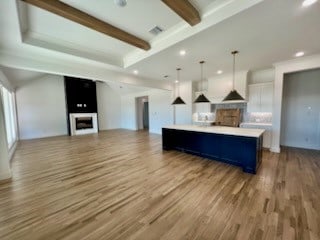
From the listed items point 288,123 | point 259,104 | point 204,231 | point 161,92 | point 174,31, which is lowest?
point 204,231

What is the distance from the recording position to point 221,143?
12.7 feet

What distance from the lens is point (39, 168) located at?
148 inches

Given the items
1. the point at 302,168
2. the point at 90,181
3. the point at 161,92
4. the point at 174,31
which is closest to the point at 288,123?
the point at 302,168

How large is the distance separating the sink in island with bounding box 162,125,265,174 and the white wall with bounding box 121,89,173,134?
3262mm

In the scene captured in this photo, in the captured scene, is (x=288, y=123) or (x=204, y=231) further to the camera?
(x=288, y=123)

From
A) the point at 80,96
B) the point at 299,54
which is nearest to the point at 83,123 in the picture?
the point at 80,96

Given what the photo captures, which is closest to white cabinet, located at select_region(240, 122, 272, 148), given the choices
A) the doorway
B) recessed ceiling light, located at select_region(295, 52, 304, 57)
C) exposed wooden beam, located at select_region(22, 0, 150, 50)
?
recessed ceiling light, located at select_region(295, 52, 304, 57)

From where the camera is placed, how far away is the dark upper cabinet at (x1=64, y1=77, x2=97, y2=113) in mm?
8742

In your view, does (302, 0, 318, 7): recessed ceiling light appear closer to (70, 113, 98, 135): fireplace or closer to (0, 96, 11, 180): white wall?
(0, 96, 11, 180): white wall

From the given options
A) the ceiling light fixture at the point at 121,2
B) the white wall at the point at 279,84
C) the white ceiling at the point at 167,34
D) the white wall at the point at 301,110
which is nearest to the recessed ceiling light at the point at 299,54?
the white ceiling at the point at 167,34

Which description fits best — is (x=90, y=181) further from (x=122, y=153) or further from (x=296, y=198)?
(x=296, y=198)

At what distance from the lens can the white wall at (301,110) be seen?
4.86 meters

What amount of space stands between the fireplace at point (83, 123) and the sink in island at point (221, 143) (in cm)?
642

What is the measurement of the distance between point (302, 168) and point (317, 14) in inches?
125
